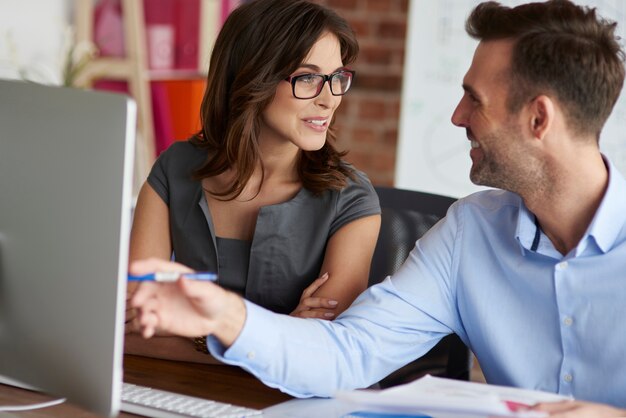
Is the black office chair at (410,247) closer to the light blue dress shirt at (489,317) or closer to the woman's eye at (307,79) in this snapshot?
the light blue dress shirt at (489,317)

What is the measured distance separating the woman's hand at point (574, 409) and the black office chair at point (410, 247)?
2.00ft

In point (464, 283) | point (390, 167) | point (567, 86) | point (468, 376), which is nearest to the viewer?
point (567, 86)

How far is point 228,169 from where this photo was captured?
6.41ft

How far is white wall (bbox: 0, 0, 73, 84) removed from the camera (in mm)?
3492

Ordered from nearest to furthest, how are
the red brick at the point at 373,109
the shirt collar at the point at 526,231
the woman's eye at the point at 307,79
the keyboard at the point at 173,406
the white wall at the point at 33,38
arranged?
the keyboard at the point at 173,406 → the shirt collar at the point at 526,231 → the woman's eye at the point at 307,79 → the white wall at the point at 33,38 → the red brick at the point at 373,109

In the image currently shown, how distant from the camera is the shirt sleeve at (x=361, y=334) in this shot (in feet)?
4.69

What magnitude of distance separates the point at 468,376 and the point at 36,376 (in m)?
0.98

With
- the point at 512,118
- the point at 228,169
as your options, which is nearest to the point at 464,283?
the point at 512,118

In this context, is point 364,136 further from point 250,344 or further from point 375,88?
point 250,344

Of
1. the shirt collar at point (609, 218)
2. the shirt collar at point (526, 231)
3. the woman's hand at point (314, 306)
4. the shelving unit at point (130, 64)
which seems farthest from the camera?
the shelving unit at point (130, 64)

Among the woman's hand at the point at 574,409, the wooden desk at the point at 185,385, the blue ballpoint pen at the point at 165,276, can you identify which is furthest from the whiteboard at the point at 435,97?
the blue ballpoint pen at the point at 165,276

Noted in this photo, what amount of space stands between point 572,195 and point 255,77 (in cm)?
69

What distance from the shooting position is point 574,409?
1224 millimetres

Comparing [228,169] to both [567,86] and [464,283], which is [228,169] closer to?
[464,283]
